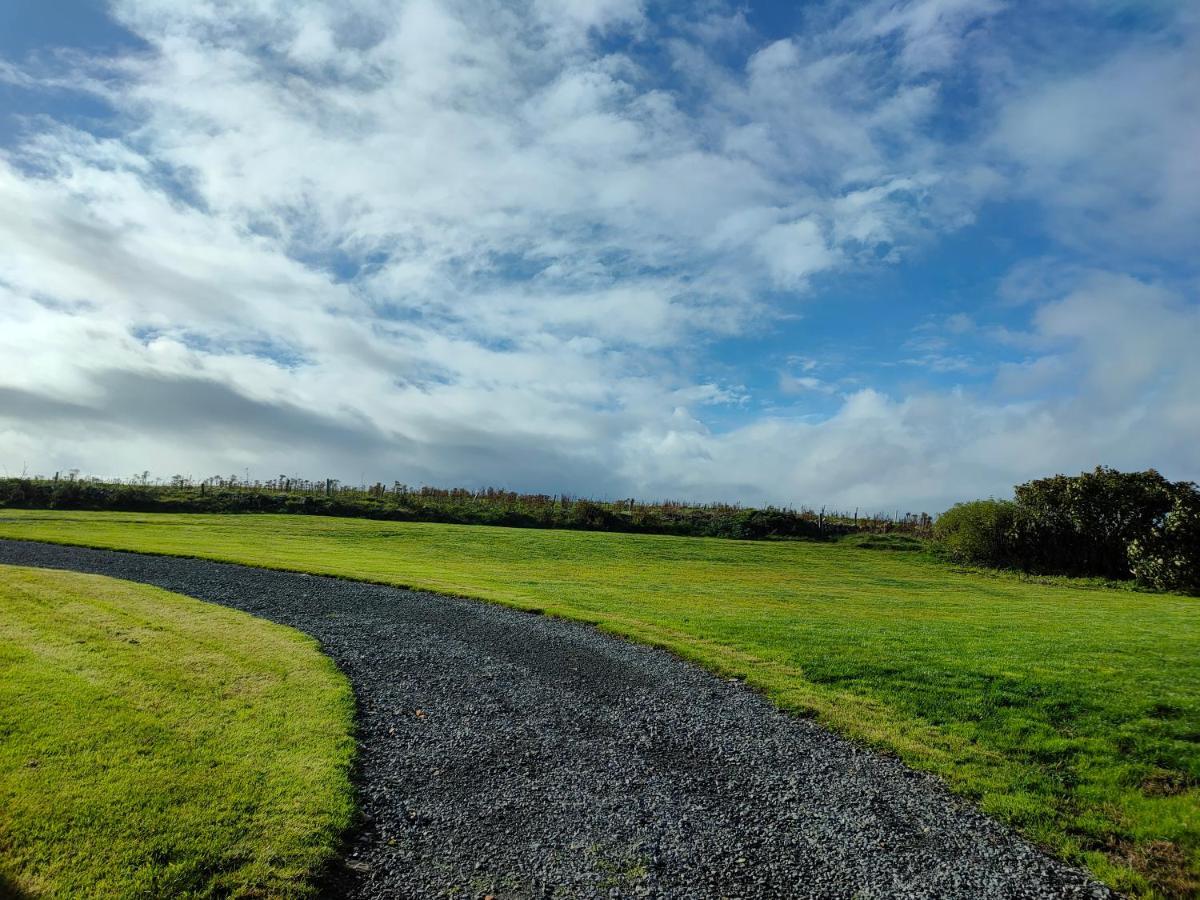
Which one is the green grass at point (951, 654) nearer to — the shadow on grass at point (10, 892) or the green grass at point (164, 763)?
the green grass at point (164, 763)

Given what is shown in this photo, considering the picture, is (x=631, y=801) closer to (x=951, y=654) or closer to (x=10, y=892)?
(x=10, y=892)

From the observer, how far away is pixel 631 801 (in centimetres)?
800

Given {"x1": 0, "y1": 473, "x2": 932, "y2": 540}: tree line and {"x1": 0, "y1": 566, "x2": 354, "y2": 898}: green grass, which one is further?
{"x1": 0, "y1": 473, "x2": 932, "y2": 540}: tree line

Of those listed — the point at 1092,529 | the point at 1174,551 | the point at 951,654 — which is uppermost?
the point at 1092,529

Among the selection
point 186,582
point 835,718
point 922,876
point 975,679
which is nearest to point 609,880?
point 922,876

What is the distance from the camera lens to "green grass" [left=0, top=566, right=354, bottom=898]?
20.0 ft

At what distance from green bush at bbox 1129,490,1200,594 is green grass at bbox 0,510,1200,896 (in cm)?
280

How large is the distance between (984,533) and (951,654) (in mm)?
39835

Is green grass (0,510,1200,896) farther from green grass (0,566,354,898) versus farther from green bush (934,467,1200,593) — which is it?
green grass (0,566,354,898)

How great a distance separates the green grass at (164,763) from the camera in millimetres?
6090

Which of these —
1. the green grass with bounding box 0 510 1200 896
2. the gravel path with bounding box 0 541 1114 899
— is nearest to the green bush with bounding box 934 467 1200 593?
the green grass with bounding box 0 510 1200 896

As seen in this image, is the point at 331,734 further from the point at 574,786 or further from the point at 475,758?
the point at 574,786

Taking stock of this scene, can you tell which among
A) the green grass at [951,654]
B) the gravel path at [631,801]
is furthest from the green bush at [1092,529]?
the gravel path at [631,801]

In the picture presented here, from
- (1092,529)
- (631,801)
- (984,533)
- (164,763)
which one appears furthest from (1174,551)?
(164,763)
